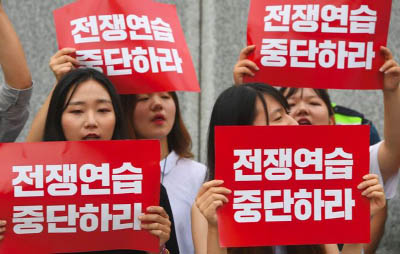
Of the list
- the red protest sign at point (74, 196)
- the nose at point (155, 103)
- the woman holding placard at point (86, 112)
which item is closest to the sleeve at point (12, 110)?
the woman holding placard at point (86, 112)

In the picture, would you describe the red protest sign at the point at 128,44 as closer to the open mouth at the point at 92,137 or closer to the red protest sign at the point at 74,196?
the open mouth at the point at 92,137

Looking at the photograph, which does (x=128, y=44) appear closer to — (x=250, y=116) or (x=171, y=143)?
(x=171, y=143)

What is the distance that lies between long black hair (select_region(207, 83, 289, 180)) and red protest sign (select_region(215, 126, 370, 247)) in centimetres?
26

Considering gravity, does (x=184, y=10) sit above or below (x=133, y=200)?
above

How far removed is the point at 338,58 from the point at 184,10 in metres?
1.89

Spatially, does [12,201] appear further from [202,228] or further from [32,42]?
[32,42]

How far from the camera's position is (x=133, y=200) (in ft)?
9.63

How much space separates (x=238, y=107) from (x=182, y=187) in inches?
23.6

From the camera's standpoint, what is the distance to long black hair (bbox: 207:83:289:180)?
317 centimetres

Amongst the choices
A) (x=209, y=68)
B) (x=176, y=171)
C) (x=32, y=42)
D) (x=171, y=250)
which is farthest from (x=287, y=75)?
(x=32, y=42)

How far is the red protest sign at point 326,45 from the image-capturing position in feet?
11.5

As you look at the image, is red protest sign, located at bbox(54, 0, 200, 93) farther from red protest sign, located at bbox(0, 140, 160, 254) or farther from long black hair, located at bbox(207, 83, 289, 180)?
red protest sign, located at bbox(0, 140, 160, 254)

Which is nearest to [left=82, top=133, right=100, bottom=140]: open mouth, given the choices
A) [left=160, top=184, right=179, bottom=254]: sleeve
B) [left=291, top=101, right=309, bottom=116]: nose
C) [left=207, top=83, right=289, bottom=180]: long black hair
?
[left=160, top=184, right=179, bottom=254]: sleeve

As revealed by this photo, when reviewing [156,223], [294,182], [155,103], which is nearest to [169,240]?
[156,223]
